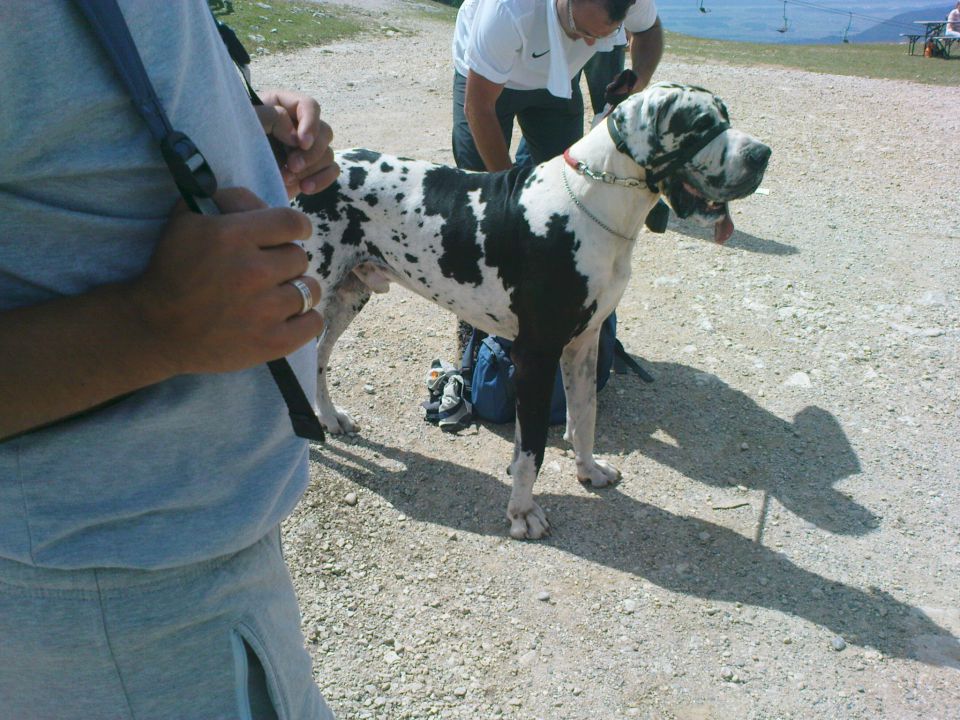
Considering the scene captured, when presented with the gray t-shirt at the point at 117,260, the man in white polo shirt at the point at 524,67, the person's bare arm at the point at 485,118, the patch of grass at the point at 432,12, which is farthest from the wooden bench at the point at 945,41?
the gray t-shirt at the point at 117,260

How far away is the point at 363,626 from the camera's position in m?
3.35

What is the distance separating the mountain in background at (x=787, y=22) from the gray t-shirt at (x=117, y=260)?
21.8m

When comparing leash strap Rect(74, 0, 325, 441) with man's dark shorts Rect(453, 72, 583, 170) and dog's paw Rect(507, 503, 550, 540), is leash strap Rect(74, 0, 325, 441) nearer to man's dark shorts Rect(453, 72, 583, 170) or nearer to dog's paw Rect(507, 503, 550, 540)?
dog's paw Rect(507, 503, 550, 540)

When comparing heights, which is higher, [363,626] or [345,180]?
[345,180]

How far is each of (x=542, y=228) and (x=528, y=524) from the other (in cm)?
140

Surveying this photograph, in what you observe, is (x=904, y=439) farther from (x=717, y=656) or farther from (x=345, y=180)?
(x=345, y=180)

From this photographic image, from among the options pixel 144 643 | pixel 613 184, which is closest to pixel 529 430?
pixel 613 184

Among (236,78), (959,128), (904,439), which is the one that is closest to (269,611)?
(236,78)

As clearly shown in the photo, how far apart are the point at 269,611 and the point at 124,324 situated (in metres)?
0.50

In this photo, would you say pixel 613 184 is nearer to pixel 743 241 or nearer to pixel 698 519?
pixel 698 519

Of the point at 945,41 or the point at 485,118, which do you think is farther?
the point at 945,41

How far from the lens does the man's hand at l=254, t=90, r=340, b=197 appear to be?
1421 mm

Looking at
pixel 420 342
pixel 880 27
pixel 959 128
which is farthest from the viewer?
pixel 880 27

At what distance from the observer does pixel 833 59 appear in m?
14.9
